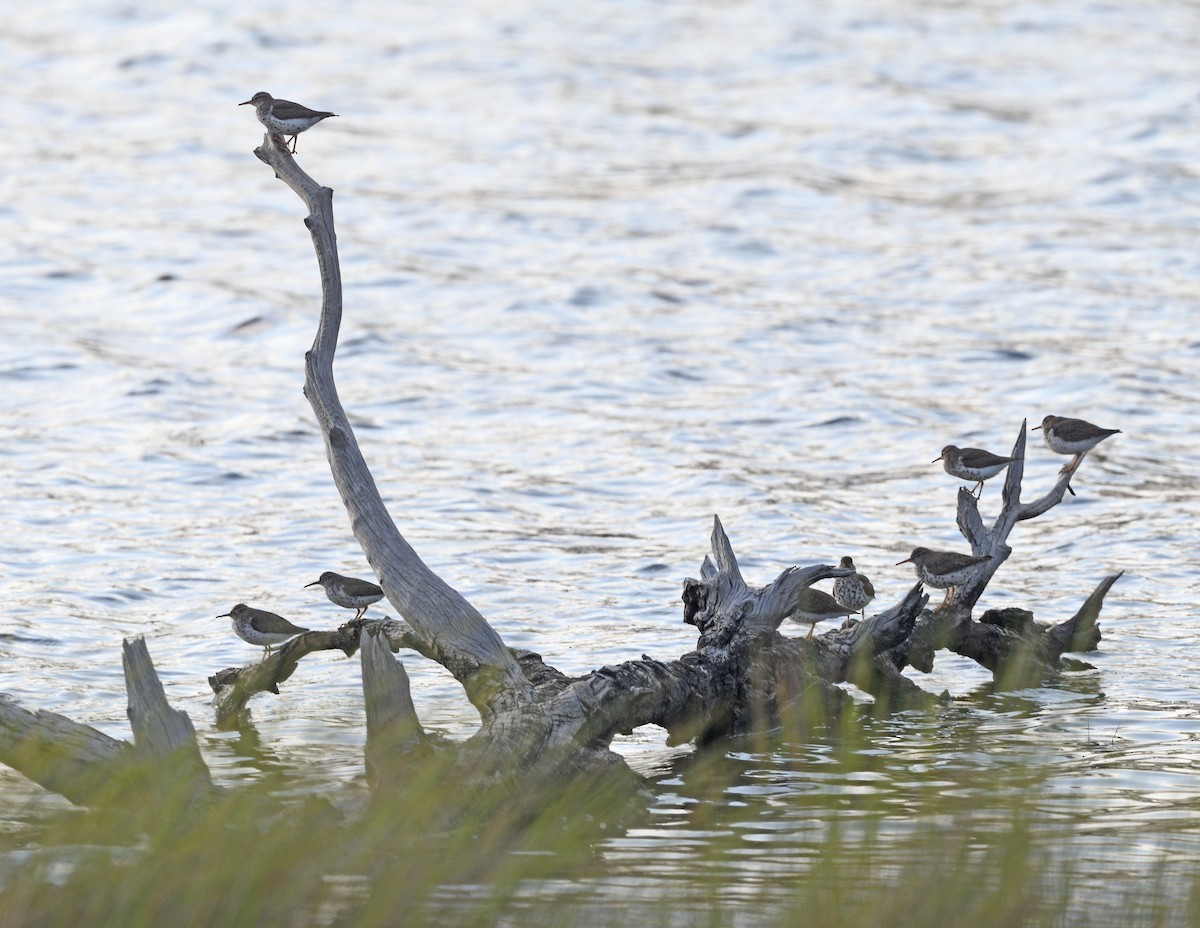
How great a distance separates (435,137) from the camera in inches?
1501

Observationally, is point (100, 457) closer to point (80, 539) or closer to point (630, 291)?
point (80, 539)

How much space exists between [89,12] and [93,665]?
35.8 meters

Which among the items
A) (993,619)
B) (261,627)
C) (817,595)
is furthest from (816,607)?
(261,627)

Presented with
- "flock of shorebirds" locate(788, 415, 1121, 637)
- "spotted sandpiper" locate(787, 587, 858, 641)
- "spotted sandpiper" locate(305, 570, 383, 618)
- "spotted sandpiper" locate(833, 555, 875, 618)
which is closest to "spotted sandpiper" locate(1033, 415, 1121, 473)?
"flock of shorebirds" locate(788, 415, 1121, 637)

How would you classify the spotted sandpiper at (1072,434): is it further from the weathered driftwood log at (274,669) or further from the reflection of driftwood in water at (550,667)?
the weathered driftwood log at (274,669)

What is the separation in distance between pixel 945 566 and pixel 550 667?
9.88 ft

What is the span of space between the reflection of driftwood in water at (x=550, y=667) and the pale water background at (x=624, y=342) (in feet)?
1.25

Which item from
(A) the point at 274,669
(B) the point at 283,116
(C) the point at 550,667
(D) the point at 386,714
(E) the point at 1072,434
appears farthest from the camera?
(E) the point at 1072,434

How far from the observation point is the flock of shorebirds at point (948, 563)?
12.0 meters

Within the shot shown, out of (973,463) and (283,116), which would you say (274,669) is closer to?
(283,116)

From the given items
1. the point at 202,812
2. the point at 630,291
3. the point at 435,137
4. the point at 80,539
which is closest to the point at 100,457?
the point at 80,539

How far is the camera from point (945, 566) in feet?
39.9

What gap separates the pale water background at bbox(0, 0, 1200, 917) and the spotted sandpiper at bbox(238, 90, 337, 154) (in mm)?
3659

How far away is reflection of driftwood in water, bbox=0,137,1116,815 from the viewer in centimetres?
859
